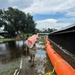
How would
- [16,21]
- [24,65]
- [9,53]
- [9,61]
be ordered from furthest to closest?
[16,21] → [9,53] → [9,61] → [24,65]

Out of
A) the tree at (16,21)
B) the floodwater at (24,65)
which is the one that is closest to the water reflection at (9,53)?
the floodwater at (24,65)

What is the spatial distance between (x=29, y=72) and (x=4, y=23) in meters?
69.9

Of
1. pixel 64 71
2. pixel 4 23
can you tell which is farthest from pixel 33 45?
pixel 4 23

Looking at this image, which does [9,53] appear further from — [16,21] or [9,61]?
[16,21]

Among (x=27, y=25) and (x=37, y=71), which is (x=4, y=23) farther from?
(x=37, y=71)

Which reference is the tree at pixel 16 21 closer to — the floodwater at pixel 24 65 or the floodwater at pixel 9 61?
the floodwater at pixel 9 61

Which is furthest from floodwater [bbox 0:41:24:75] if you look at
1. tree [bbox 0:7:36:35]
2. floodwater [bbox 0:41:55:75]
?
tree [bbox 0:7:36:35]

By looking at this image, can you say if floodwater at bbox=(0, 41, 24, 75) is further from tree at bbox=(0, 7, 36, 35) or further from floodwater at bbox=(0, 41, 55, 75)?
tree at bbox=(0, 7, 36, 35)

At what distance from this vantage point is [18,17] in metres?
81.5

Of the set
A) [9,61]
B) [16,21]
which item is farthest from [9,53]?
[16,21]

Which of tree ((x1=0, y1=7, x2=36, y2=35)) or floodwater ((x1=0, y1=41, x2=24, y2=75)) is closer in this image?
floodwater ((x1=0, y1=41, x2=24, y2=75))

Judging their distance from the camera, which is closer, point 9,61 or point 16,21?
point 9,61

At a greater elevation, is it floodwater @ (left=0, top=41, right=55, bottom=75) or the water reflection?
floodwater @ (left=0, top=41, right=55, bottom=75)

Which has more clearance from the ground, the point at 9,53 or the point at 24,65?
the point at 24,65
